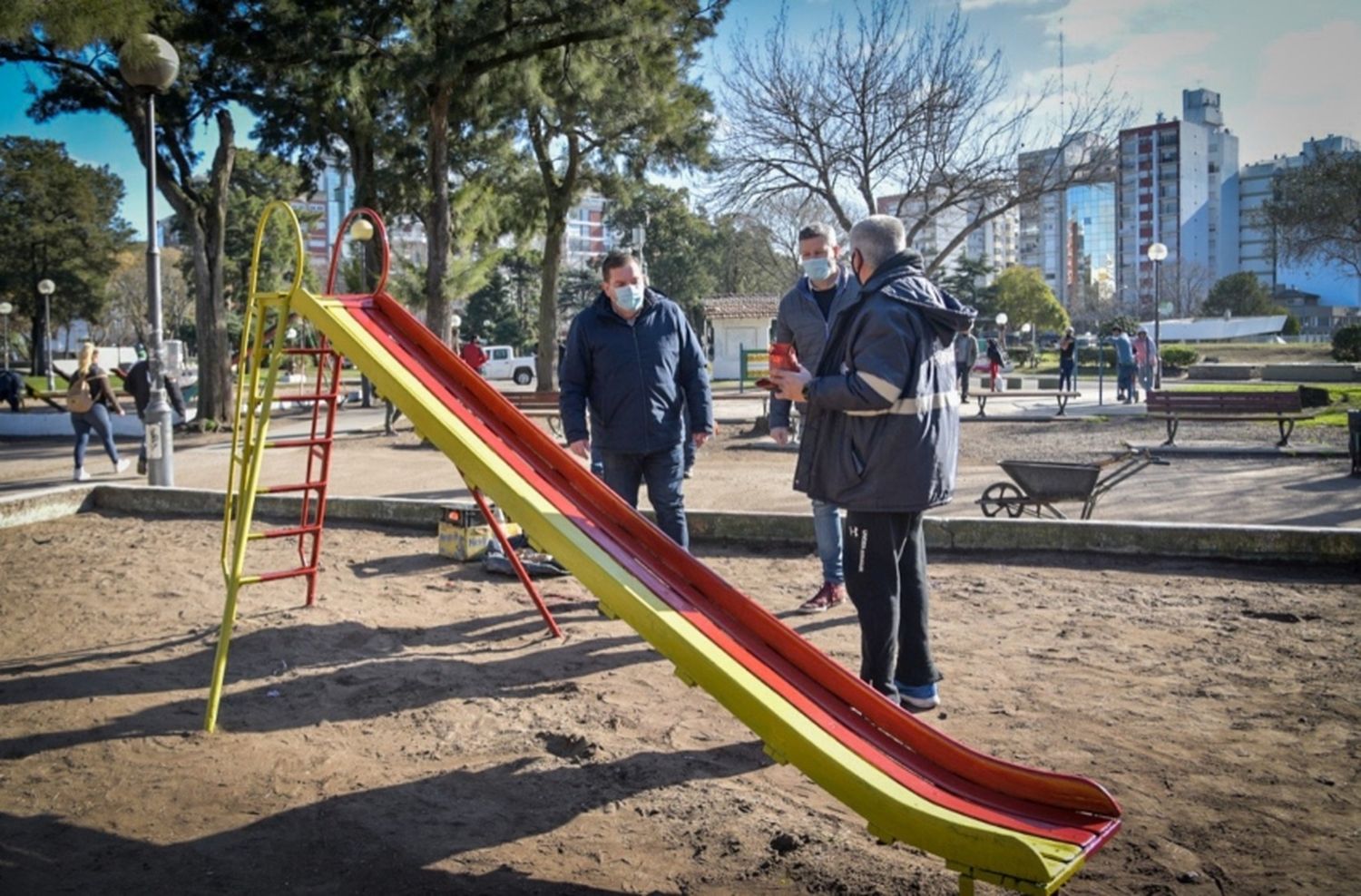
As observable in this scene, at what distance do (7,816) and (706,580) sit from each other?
2.45m

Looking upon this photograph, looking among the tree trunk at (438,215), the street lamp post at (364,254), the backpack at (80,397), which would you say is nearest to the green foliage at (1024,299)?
the street lamp post at (364,254)

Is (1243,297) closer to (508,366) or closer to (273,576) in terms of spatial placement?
(508,366)

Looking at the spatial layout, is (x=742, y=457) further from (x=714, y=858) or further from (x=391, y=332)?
(x=714, y=858)

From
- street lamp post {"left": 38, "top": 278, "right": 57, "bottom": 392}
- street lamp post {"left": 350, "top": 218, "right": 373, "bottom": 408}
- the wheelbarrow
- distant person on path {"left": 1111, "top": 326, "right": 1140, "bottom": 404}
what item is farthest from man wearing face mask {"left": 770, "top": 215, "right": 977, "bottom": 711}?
street lamp post {"left": 38, "top": 278, "right": 57, "bottom": 392}

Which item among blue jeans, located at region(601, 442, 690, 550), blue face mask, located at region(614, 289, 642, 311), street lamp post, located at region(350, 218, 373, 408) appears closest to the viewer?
blue face mask, located at region(614, 289, 642, 311)

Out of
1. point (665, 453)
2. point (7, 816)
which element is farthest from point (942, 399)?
point (7, 816)

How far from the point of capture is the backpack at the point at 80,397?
502 inches

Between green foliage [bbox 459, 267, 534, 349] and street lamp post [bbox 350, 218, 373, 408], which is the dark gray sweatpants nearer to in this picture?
street lamp post [bbox 350, 218, 373, 408]

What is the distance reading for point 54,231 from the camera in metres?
49.1

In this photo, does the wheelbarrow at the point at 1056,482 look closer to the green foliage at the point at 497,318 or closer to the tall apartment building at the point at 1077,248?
the green foliage at the point at 497,318

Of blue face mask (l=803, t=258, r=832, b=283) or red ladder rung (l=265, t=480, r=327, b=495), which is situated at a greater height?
blue face mask (l=803, t=258, r=832, b=283)

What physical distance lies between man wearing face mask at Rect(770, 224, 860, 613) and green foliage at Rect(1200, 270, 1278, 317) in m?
82.2

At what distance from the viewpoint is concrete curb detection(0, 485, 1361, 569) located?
658 cm

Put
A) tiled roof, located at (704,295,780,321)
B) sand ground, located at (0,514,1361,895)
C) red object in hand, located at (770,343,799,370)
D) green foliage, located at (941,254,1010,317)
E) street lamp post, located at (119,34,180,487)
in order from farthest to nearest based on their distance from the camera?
green foliage, located at (941,254,1010,317) → tiled roof, located at (704,295,780,321) → street lamp post, located at (119,34,180,487) → red object in hand, located at (770,343,799,370) → sand ground, located at (0,514,1361,895)
